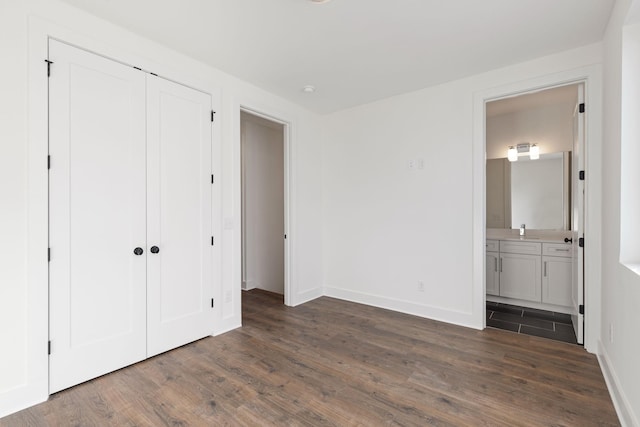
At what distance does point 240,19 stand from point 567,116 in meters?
4.19

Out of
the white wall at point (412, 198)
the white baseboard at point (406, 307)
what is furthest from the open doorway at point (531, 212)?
the white wall at point (412, 198)

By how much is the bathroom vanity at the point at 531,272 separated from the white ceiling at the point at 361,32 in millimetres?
2210

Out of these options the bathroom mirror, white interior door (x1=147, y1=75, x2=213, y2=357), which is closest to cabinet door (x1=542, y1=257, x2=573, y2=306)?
the bathroom mirror

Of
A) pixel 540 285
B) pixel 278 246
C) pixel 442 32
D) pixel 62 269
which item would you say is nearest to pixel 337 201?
pixel 278 246

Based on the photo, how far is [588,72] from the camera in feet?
8.59

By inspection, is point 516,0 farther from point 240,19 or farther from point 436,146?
point 240,19

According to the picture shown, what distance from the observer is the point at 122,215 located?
2.39m

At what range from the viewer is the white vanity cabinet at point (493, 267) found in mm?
4070

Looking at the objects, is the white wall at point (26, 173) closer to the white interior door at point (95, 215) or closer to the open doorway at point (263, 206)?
the white interior door at point (95, 215)

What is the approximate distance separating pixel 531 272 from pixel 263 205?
12.4ft

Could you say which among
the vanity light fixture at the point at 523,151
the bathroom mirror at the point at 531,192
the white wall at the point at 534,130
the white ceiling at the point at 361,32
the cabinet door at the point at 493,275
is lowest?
the cabinet door at the point at 493,275

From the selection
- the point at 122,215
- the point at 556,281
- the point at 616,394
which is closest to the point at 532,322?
the point at 556,281

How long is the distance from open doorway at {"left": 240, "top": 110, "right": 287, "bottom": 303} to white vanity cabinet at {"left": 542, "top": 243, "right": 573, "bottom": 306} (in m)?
3.41

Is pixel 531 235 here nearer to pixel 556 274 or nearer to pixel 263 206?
pixel 556 274
